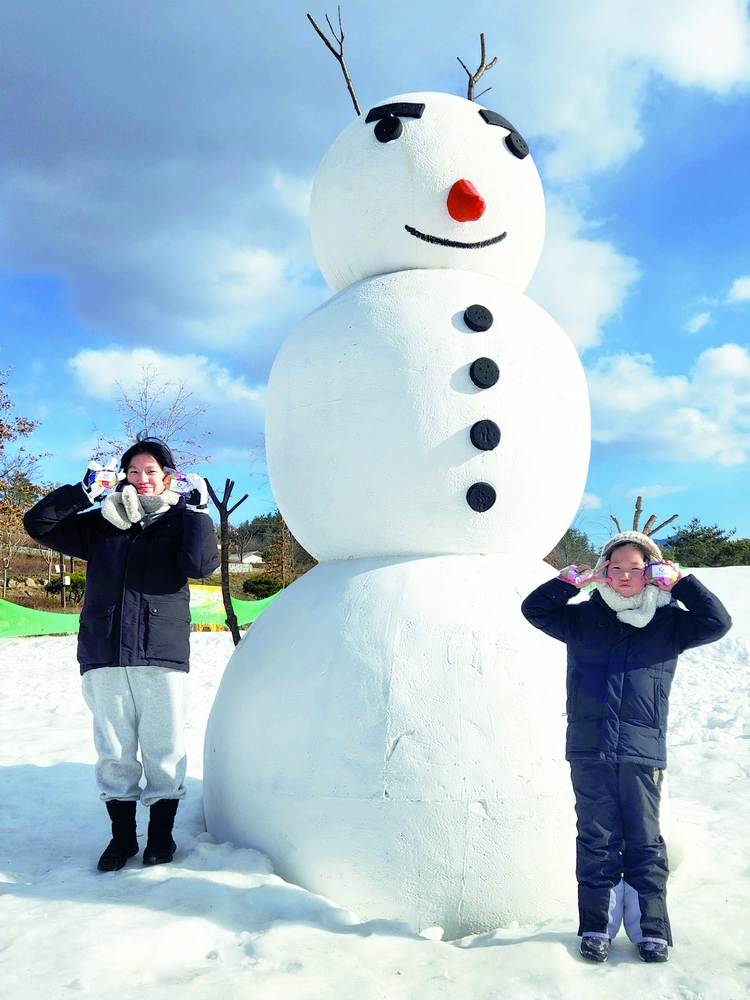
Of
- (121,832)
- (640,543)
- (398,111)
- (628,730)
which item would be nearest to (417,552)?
(640,543)

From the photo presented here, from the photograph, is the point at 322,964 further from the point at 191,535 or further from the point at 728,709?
the point at 728,709

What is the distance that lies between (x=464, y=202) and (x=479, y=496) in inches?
56.3

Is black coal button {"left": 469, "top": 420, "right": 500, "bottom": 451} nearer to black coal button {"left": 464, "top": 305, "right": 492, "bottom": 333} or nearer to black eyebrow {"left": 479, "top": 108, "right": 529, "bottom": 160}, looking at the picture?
black coal button {"left": 464, "top": 305, "right": 492, "bottom": 333}

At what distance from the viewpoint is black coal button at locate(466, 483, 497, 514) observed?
11.4 feet

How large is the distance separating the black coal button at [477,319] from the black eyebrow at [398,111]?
1.10 metres

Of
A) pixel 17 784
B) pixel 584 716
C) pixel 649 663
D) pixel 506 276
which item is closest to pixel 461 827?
pixel 584 716

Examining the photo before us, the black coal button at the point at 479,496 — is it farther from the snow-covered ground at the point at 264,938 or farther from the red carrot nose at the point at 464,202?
the snow-covered ground at the point at 264,938

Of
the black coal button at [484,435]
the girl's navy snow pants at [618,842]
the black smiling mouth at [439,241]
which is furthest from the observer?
the black smiling mouth at [439,241]

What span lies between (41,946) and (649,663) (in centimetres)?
236

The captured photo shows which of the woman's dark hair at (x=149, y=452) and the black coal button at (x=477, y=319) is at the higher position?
the black coal button at (x=477, y=319)

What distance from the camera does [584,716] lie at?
2.88 m

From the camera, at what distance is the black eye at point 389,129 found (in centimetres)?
387

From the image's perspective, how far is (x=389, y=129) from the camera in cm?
388

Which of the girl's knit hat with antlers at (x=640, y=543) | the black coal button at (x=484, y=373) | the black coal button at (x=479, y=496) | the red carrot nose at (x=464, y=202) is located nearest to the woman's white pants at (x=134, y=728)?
the black coal button at (x=479, y=496)
